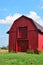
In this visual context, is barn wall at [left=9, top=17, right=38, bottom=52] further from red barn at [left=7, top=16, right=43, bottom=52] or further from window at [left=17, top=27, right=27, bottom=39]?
window at [left=17, top=27, right=27, bottom=39]

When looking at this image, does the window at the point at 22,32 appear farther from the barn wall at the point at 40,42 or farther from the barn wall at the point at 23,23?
the barn wall at the point at 40,42

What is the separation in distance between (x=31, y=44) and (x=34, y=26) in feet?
10.5

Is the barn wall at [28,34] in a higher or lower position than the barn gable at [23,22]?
lower

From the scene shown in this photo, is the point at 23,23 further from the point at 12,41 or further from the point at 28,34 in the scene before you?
the point at 12,41

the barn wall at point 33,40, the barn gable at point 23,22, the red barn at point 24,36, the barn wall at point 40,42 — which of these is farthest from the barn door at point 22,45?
the barn gable at point 23,22

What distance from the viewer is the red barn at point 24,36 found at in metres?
44.2

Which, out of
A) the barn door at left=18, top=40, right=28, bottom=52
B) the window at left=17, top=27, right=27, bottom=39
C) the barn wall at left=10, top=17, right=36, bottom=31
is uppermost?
the barn wall at left=10, top=17, right=36, bottom=31

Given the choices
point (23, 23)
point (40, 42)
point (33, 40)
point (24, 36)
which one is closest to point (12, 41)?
point (24, 36)

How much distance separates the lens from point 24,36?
45.5 meters

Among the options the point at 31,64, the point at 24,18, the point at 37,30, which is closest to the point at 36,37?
the point at 37,30

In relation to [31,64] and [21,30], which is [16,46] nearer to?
[21,30]

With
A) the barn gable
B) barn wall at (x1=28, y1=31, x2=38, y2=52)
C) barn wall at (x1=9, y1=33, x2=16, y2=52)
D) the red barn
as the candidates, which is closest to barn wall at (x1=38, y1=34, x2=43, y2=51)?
the red barn

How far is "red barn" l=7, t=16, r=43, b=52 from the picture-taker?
1738 inches

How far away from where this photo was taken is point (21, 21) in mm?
45312
